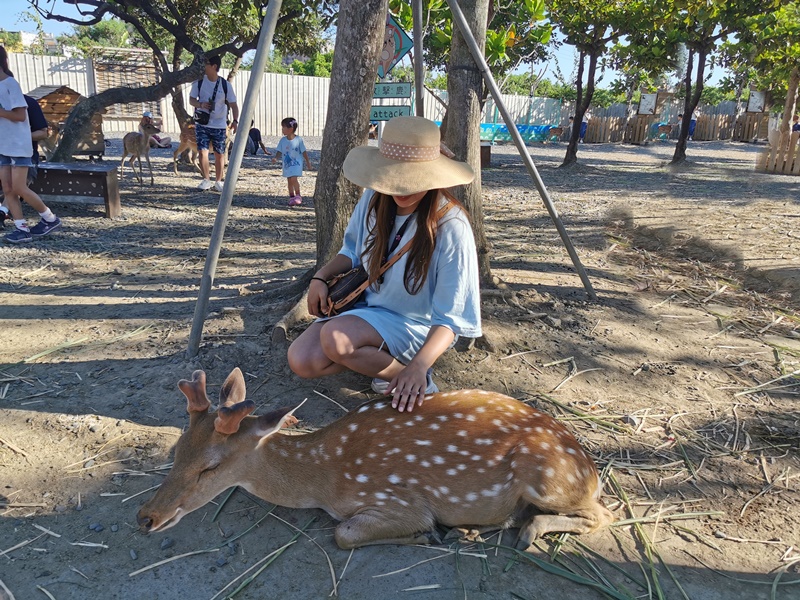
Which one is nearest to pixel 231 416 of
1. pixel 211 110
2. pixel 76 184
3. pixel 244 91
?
pixel 76 184

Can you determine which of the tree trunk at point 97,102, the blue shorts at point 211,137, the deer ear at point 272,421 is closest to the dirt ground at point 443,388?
the deer ear at point 272,421

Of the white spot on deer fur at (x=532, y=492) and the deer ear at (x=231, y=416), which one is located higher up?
the deer ear at (x=231, y=416)

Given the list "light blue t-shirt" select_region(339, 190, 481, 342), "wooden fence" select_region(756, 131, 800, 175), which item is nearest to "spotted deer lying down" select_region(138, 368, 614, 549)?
"light blue t-shirt" select_region(339, 190, 481, 342)

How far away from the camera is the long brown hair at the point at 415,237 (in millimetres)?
3053

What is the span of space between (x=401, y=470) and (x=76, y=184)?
7.77m

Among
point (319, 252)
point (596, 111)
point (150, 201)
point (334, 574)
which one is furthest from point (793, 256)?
point (596, 111)

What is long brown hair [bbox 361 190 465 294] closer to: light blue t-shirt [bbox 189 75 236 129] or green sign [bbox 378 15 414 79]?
green sign [bbox 378 15 414 79]

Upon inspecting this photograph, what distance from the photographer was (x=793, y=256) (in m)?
7.18

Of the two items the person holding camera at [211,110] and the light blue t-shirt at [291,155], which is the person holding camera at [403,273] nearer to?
the light blue t-shirt at [291,155]

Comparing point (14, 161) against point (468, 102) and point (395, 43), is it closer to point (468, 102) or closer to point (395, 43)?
point (395, 43)

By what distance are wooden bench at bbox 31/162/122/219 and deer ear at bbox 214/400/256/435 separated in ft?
23.2

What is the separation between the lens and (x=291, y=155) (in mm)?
9906

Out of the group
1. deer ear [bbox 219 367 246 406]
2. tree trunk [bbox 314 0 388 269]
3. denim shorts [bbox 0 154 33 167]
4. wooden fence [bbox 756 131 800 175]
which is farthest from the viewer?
wooden fence [bbox 756 131 800 175]

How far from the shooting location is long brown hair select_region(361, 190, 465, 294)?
3053 millimetres
